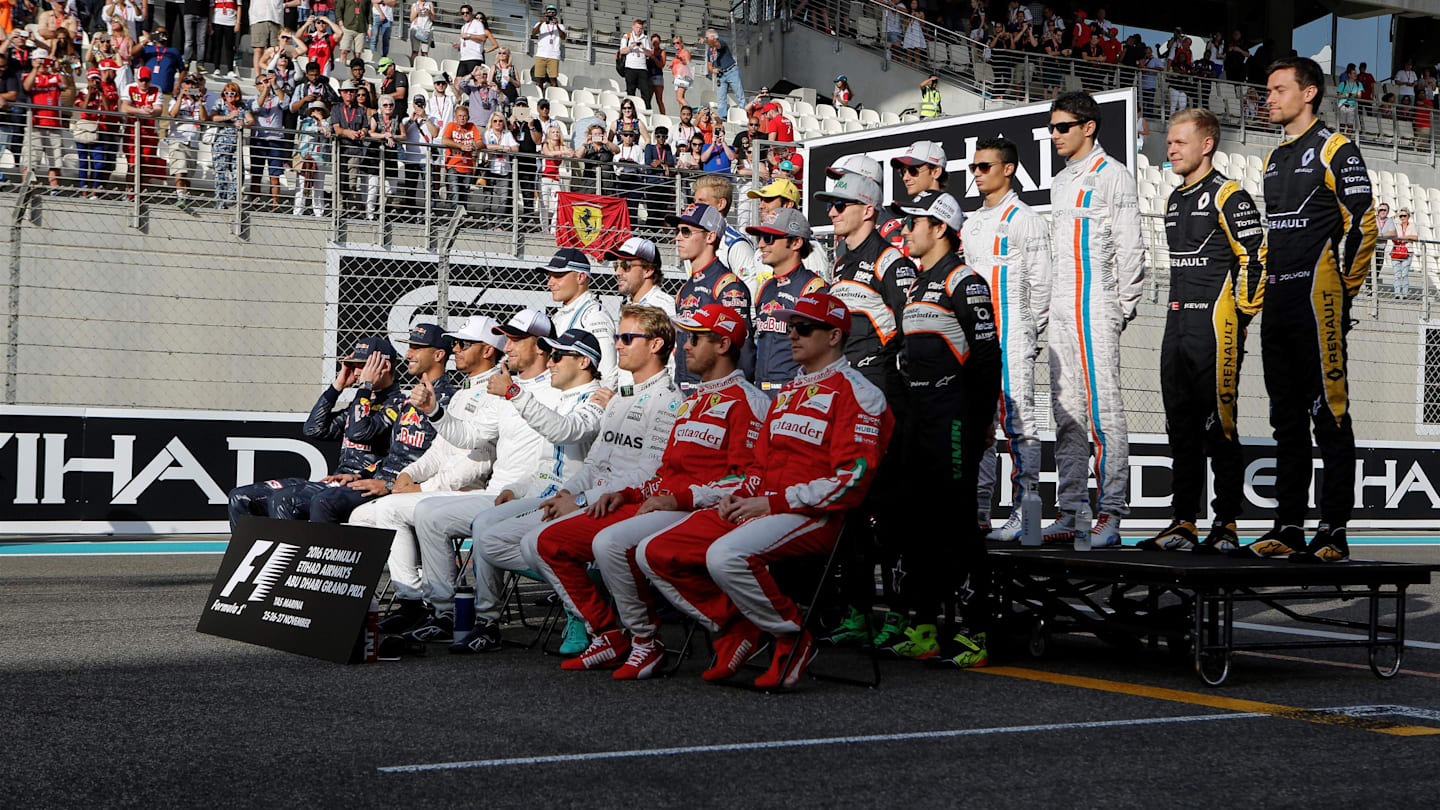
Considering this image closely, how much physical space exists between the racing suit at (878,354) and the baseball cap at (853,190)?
19cm

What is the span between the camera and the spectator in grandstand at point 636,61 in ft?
70.1

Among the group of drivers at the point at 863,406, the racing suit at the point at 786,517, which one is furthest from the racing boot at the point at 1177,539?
the racing suit at the point at 786,517

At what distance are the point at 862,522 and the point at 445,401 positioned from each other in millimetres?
2853

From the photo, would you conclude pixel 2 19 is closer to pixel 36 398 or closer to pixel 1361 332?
pixel 36 398

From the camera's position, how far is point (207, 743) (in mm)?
4621

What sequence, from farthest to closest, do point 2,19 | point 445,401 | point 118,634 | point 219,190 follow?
point 2,19, point 219,190, point 445,401, point 118,634

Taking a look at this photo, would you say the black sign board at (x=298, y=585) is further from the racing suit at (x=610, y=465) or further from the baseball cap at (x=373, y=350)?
the baseball cap at (x=373, y=350)

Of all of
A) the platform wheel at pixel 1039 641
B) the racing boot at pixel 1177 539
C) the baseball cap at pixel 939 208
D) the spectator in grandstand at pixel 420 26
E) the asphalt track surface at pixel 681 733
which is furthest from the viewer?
the spectator in grandstand at pixel 420 26

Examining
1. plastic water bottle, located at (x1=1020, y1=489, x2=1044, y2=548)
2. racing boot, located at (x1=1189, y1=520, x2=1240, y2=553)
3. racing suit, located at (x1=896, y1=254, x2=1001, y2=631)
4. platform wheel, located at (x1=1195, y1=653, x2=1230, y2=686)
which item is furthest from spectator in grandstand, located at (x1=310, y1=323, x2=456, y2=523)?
platform wheel, located at (x1=1195, y1=653, x2=1230, y2=686)

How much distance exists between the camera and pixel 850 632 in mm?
7281

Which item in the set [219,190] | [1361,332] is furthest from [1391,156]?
[219,190]

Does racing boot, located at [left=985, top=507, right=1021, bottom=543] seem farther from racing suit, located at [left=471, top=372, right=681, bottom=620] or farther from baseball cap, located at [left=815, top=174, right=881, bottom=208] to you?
racing suit, located at [left=471, top=372, right=681, bottom=620]

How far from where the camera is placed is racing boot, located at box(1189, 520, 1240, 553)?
6875 mm

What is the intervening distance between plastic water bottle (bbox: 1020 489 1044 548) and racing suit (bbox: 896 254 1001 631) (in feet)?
2.43
